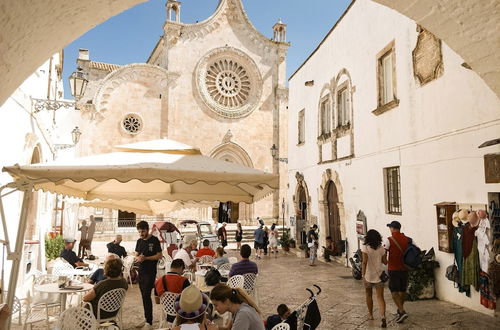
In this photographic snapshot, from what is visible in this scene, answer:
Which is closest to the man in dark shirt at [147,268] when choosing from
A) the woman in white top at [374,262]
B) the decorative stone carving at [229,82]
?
the woman in white top at [374,262]

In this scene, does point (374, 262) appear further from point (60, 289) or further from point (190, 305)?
point (60, 289)

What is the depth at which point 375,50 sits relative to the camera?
10.9 metres

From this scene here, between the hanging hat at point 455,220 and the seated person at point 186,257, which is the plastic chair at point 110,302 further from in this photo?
the hanging hat at point 455,220

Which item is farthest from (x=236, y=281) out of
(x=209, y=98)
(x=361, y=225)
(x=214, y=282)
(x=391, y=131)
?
(x=209, y=98)

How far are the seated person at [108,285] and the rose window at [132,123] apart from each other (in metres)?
19.8

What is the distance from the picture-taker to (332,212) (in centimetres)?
1398

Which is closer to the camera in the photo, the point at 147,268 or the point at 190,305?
the point at 190,305

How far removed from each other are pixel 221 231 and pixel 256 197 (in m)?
10.5

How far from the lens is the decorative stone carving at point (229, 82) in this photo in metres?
26.2

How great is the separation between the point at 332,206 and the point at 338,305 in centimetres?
630

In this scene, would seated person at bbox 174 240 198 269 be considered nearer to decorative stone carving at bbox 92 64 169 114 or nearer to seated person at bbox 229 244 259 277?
seated person at bbox 229 244 259 277

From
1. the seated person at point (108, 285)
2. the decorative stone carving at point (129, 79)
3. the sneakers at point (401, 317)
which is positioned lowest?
the sneakers at point (401, 317)

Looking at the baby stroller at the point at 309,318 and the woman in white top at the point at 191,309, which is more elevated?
the woman in white top at the point at 191,309

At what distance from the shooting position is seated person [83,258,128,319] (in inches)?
200
